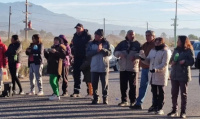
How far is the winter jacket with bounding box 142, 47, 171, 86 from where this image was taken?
11828 mm

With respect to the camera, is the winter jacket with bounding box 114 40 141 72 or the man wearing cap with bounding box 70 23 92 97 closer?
the winter jacket with bounding box 114 40 141 72

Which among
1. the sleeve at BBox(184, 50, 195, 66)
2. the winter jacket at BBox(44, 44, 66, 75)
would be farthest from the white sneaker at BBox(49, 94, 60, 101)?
the sleeve at BBox(184, 50, 195, 66)

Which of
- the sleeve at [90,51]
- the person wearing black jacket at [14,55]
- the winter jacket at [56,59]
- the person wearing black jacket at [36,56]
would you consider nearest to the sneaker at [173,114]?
the sleeve at [90,51]

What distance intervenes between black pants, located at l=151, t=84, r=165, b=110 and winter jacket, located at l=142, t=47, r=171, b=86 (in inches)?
6.5

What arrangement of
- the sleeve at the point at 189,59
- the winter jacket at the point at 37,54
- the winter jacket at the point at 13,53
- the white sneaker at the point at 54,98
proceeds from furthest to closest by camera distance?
the winter jacket at the point at 13,53 → the winter jacket at the point at 37,54 → the white sneaker at the point at 54,98 → the sleeve at the point at 189,59

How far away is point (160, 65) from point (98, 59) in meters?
2.02

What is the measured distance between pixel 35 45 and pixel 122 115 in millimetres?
4489

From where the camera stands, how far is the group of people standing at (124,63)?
11.7 metres

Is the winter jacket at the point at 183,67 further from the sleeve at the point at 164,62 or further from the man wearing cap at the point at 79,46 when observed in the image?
the man wearing cap at the point at 79,46

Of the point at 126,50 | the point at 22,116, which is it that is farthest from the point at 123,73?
the point at 22,116

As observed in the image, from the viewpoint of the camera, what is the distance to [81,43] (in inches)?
568

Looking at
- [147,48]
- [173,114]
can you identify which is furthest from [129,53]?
[173,114]

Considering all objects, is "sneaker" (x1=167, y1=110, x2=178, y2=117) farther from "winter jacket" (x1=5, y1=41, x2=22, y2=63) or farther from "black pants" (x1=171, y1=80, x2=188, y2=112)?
"winter jacket" (x1=5, y1=41, x2=22, y2=63)

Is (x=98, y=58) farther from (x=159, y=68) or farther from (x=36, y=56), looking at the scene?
(x=36, y=56)
